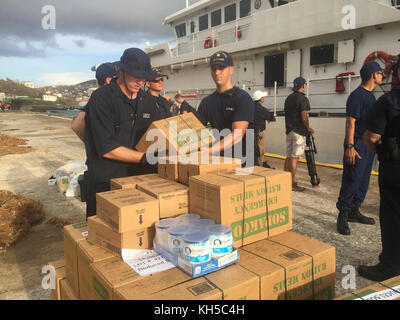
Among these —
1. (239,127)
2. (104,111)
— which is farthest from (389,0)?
(104,111)

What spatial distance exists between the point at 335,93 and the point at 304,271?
888cm

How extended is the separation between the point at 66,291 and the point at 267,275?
1421 millimetres

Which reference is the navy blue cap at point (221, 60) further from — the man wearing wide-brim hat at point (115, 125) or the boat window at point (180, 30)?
the boat window at point (180, 30)

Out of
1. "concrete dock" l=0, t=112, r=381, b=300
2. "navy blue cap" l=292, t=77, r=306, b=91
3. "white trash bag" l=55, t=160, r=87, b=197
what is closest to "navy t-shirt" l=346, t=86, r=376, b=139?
"concrete dock" l=0, t=112, r=381, b=300

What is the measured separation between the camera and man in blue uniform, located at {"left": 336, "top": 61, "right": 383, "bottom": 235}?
3740 mm

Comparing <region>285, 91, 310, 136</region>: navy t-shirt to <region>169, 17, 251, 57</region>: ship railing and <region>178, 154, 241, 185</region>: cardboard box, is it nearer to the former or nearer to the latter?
<region>178, 154, 241, 185</region>: cardboard box

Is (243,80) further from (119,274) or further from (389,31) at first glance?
(119,274)

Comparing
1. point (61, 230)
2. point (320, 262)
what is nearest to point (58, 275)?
point (320, 262)

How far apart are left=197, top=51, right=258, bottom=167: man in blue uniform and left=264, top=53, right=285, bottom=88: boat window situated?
28.0ft

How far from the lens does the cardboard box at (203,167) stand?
7.02ft

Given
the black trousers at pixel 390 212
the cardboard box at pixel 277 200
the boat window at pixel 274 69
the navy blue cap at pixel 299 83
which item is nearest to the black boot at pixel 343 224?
the black trousers at pixel 390 212

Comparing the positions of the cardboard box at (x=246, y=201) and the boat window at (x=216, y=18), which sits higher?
the boat window at (x=216, y=18)

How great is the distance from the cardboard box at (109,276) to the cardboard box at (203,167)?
748 millimetres

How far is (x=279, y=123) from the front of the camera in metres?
10.2
